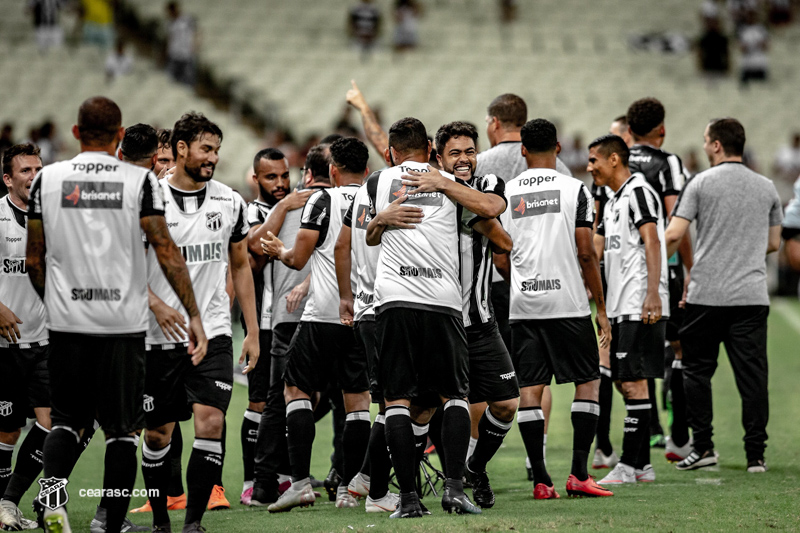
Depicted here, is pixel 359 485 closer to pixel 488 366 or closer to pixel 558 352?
pixel 488 366

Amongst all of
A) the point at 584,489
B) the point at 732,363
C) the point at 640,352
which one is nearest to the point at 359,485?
the point at 584,489

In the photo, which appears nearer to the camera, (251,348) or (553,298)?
(251,348)

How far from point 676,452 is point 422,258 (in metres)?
3.67

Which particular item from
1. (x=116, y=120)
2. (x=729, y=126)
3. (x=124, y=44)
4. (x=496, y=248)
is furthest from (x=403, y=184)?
(x=124, y=44)

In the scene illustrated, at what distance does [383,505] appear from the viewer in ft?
20.4

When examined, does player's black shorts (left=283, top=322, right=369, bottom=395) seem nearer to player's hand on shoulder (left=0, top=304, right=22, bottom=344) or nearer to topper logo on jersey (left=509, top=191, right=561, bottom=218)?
topper logo on jersey (left=509, top=191, right=561, bottom=218)

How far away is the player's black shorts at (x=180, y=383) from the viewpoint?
18.6 feet

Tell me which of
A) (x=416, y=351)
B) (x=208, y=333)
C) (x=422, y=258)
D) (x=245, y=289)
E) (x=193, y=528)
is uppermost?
(x=422, y=258)

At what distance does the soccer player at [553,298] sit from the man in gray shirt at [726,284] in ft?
4.58

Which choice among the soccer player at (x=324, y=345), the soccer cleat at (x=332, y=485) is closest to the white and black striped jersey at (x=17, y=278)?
the soccer player at (x=324, y=345)

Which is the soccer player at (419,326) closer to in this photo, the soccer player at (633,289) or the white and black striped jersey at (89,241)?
the white and black striped jersey at (89,241)

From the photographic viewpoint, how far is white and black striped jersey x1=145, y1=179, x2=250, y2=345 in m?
5.78

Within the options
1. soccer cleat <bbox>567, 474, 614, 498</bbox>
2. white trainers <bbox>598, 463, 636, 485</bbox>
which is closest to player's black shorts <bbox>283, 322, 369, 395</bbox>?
soccer cleat <bbox>567, 474, 614, 498</bbox>

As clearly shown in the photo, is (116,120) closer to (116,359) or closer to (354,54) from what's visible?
(116,359)
